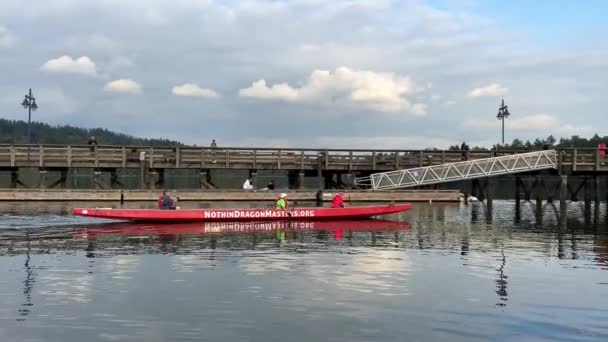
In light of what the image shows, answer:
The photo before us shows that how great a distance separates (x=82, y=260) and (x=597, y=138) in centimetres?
17640

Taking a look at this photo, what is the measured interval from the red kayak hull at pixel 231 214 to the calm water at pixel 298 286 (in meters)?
3.52

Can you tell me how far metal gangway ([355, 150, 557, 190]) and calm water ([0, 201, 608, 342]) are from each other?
20.6 metres

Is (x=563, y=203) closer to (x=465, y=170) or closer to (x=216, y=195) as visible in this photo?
(x=465, y=170)

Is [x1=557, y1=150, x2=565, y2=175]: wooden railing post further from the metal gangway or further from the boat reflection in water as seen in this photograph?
the boat reflection in water

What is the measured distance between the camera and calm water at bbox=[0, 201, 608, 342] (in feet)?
34.5

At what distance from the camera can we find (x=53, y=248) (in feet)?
65.2

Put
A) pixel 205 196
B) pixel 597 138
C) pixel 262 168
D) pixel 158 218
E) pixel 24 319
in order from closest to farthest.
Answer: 1. pixel 24 319
2. pixel 158 218
3. pixel 205 196
4. pixel 262 168
5. pixel 597 138

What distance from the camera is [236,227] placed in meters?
28.0

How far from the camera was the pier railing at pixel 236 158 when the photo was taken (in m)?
45.6

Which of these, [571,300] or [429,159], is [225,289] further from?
[429,159]

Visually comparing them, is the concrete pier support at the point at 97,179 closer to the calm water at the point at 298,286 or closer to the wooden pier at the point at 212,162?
the wooden pier at the point at 212,162

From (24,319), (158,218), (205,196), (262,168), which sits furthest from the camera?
(262,168)

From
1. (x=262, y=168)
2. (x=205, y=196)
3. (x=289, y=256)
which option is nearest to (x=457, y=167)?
(x=262, y=168)

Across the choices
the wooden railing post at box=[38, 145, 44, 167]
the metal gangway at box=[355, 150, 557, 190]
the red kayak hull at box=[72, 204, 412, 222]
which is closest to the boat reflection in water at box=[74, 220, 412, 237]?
the red kayak hull at box=[72, 204, 412, 222]
